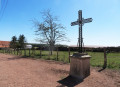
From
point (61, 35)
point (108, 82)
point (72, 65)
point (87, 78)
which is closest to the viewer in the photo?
point (108, 82)

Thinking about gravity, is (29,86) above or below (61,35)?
below

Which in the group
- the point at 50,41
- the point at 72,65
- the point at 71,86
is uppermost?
the point at 50,41

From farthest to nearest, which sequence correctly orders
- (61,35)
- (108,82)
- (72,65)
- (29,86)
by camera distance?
(61,35)
(72,65)
(108,82)
(29,86)

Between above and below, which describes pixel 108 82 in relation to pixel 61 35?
below

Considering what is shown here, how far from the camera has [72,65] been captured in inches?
213

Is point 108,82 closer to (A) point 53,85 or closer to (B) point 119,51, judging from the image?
(A) point 53,85

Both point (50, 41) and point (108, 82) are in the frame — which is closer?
point (108, 82)

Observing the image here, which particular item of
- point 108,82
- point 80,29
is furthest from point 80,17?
point 108,82

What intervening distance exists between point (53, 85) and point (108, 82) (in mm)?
2095

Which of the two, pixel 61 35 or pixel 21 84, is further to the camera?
pixel 61 35

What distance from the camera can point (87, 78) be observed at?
483 cm

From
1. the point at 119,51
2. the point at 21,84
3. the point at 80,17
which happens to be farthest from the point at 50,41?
the point at 21,84

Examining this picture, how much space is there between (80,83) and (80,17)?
3.04 metres

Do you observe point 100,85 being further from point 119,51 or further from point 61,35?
point 119,51
